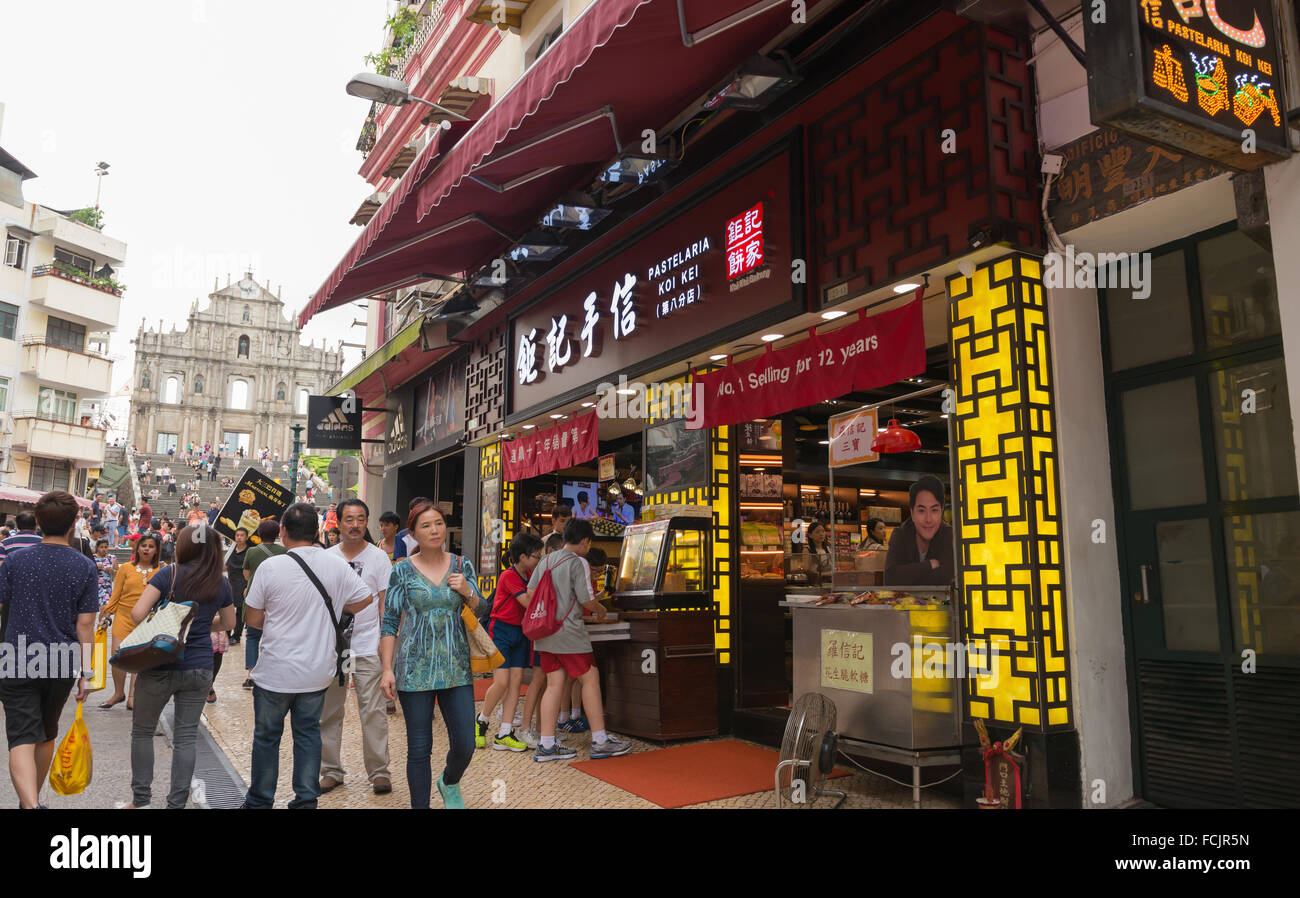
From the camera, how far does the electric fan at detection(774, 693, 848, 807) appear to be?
5.04 meters

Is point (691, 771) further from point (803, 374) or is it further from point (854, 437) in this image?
point (803, 374)

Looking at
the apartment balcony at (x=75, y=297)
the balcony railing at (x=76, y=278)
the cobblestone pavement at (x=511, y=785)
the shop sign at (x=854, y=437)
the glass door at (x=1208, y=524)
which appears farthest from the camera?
the balcony railing at (x=76, y=278)

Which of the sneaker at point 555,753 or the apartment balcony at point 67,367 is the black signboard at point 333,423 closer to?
the sneaker at point 555,753

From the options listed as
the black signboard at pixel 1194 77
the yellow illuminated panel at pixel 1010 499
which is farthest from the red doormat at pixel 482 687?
the black signboard at pixel 1194 77

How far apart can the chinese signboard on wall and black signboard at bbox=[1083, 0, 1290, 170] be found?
0.40 m

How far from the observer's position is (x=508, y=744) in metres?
7.34

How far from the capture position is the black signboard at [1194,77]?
364 cm

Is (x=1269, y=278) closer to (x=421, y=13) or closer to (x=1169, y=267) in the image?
(x=1169, y=267)

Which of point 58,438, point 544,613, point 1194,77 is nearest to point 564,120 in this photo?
point 544,613

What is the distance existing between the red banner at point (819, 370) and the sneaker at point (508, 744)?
125 inches

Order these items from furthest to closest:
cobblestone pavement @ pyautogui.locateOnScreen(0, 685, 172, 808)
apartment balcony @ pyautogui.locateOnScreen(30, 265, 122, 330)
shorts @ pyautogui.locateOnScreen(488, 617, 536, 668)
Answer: apartment balcony @ pyautogui.locateOnScreen(30, 265, 122, 330)
shorts @ pyautogui.locateOnScreen(488, 617, 536, 668)
cobblestone pavement @ pyautogui.locateOnScreen(0, 685, 172, 808)

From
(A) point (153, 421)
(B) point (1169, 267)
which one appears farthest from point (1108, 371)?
(A) point (153, 421)

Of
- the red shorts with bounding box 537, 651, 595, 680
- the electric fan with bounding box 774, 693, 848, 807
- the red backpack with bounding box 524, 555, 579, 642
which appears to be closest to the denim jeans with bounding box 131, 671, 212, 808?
the red backpack with bounding box 524, 555, 579, 642

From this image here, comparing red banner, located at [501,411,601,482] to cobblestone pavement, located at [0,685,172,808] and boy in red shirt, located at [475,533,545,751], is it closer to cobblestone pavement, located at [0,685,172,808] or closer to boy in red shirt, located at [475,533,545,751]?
boy in red shirt, located at [475,533,545,751]
